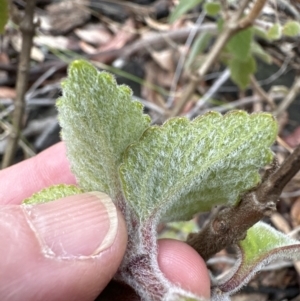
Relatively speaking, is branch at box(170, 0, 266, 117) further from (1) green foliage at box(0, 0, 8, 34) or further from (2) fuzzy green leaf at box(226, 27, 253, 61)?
(1) green foliage at box(0, 0, 8, 34)

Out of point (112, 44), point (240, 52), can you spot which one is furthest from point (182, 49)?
point (240, 52)

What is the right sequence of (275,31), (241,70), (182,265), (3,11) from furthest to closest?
(241,70) < (275,31) < (3,11) < (182,265)

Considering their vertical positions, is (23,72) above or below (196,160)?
below

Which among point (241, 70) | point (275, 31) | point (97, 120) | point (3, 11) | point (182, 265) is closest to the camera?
point (97, 120)

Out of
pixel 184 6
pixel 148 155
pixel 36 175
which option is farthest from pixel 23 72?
pixel 148 155

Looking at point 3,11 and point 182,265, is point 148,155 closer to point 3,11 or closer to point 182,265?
point 182,265

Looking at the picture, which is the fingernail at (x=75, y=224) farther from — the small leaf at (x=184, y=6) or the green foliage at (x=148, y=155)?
the small leaf at (x=184, y=6)

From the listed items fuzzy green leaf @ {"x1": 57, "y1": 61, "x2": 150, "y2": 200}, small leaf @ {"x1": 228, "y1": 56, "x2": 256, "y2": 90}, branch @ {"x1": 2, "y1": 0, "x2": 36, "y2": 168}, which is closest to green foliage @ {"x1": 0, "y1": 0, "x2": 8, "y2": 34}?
branch @ {"x1": 2, "y1": 0, "x2": 36, "y2": 168}
